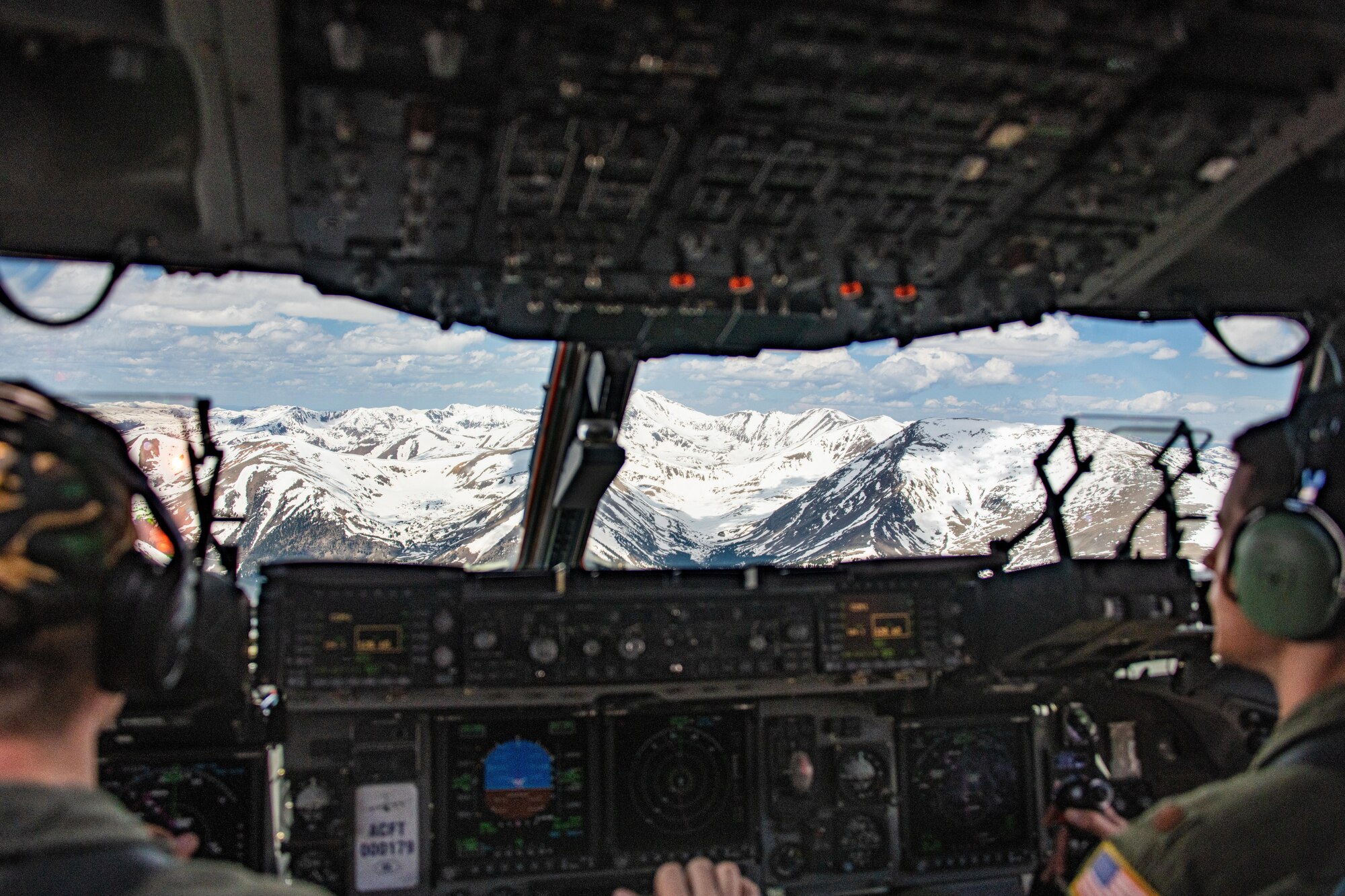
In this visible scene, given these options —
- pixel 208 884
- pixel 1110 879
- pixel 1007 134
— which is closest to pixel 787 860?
pixel 1110 879

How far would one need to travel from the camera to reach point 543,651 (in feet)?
10.5

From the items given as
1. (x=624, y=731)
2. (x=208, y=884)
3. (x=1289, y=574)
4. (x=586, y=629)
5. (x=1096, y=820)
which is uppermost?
(x=1289, y=574)

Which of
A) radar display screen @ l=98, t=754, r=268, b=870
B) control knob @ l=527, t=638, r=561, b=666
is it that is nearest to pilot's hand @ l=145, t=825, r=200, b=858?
radar display screen @ l=98, t=754, r=268, b=870

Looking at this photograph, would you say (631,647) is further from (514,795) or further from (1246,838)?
(1246,838)

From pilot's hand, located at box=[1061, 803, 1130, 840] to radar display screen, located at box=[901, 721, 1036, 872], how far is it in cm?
15

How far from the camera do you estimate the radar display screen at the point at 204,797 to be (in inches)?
122

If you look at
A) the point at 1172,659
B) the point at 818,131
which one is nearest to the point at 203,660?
the point at 818,131

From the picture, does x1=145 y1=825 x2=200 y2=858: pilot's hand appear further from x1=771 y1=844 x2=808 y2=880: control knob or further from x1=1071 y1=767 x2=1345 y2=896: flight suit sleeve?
x1=1071 y1=767 x2=1345 y2=896: flight suit sleeve

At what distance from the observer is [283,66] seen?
1.57 meters

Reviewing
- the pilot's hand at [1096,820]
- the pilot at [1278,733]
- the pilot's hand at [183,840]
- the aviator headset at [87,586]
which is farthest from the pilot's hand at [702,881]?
the pilot's hand at [1096,820]

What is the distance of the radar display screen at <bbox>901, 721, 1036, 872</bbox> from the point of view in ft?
12.3

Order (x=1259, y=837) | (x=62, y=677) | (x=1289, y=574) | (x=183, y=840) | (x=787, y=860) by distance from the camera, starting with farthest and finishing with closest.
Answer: (x=787, y=860) < (x=183, y=840) < (x=1289, y=574) < (x=1259, y=837) < (x=62, y=677)

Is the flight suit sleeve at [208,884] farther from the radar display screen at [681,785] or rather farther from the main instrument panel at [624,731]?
the radar display screen at [681,785]

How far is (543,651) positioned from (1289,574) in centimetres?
208
